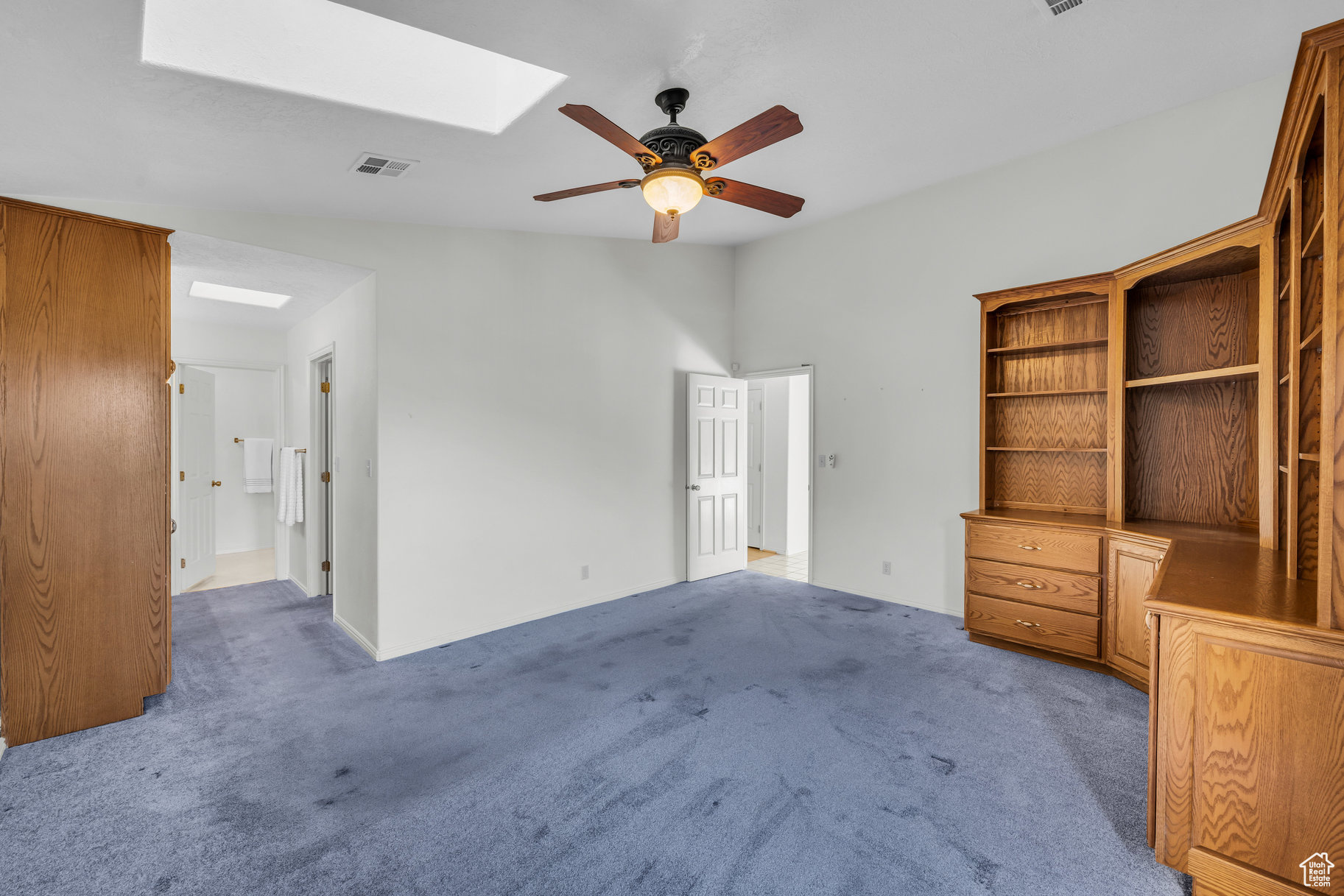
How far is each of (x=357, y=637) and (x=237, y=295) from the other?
9.48 feet

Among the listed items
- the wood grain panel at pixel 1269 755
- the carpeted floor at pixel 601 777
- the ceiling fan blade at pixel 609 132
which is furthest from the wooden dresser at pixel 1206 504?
the ceiling fan blade at pixel 609 132

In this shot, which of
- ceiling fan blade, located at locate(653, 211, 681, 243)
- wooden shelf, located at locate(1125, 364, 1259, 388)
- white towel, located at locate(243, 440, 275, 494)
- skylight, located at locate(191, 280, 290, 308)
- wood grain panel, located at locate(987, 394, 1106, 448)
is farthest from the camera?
white towel, located at locate(243, 440, 275, 494)

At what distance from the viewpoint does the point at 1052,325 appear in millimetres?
3816

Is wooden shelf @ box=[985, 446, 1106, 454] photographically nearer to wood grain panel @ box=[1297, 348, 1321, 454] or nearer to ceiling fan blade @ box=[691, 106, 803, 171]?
wood grain panel @ box=[1297, 348, 1321, 454]

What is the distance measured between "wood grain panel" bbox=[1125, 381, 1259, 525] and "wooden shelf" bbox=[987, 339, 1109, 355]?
380mm

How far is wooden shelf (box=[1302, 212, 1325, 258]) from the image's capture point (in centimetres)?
171

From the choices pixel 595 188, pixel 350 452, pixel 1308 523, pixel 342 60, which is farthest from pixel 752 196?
pixel 350 452

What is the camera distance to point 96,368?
8.75ft

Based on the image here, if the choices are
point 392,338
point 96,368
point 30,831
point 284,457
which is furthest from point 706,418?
point 30,831

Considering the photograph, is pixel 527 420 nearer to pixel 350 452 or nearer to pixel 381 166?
pixel 350 452

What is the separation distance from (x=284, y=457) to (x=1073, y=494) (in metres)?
6.02

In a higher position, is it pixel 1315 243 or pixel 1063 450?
pixel 1315 243

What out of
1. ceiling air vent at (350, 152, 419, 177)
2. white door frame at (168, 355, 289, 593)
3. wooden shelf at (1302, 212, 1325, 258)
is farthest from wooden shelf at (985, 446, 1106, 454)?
white door frame at (168, 355, 289, 593)

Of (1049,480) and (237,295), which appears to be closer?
(1049,480)
